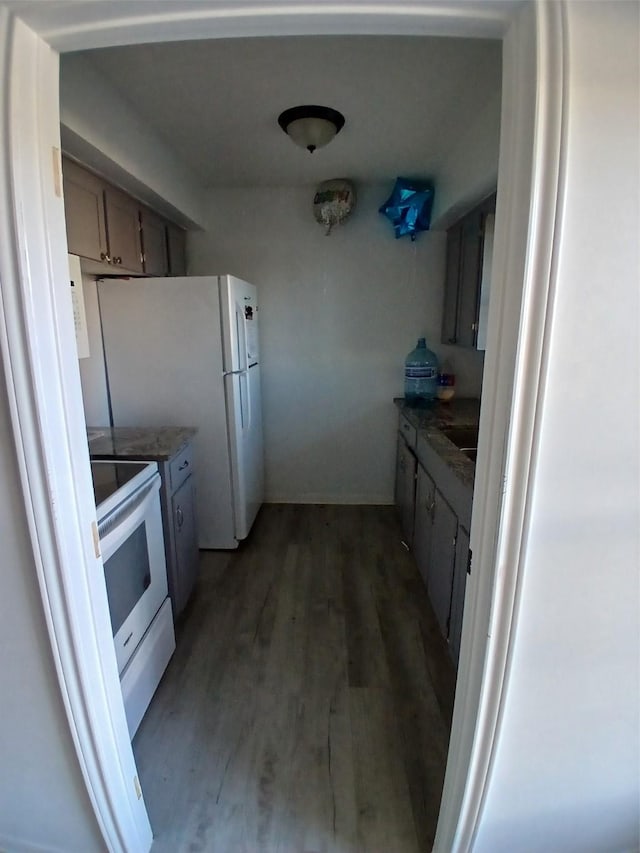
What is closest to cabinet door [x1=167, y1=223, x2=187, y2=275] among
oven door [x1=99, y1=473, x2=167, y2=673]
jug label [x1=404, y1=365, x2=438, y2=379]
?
oven door [x1=99, y1=473, x2=167, y2=673]

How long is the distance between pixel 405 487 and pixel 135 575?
192cm

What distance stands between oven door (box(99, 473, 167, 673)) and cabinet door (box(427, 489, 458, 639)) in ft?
4.22

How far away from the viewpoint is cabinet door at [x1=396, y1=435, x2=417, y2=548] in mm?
2831

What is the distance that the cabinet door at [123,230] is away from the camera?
6.96ft

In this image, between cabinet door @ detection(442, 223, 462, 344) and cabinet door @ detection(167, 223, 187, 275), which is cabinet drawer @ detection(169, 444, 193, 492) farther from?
cabinet door @ detection(442, 223, 462, 344)

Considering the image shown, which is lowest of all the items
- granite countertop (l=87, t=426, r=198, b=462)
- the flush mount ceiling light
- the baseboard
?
the baseboard

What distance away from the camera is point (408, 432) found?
2979mm

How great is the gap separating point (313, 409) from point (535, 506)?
9.03ft

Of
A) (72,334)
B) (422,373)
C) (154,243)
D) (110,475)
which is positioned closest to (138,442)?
(110,475)

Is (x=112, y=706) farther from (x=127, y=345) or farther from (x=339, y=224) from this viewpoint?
(x=339, y=224)

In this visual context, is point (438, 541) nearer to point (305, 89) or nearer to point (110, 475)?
point (110, 475)

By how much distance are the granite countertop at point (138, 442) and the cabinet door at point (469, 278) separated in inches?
68.0

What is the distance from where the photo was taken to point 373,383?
350cm

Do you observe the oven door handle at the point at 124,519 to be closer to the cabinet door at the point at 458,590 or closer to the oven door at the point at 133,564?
the oven door at the point at 133,564
